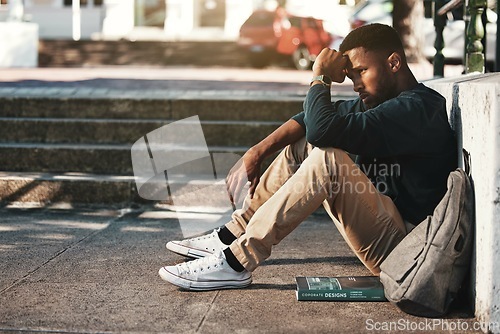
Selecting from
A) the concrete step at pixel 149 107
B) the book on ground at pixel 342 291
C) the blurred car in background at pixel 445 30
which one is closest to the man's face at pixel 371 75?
the book on ground at pixel 342 291

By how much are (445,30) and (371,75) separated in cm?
1261

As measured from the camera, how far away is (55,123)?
730cm

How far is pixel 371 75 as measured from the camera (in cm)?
404

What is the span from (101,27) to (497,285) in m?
27.2

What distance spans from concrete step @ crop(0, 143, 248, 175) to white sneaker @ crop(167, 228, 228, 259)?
220 centimetres

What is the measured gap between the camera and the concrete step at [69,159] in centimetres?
684

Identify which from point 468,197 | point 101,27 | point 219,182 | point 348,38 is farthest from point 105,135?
point 101,27

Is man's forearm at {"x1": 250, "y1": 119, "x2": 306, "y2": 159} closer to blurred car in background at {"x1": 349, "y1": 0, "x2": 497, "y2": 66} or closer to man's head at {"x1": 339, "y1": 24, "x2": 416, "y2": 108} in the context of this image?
man's head at {"x1": 339, "y1": 24, "x2": 416, "y2": 108}

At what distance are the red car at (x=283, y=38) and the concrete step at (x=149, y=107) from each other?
10.8 m

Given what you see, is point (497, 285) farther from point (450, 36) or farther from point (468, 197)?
point (450, 36)

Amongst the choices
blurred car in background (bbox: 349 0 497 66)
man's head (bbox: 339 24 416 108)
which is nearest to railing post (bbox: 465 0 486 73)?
man's head (bbox: 339 24 416 108)

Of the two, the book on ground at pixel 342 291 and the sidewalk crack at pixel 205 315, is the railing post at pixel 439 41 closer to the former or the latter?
the book on ground at pixel 342 291

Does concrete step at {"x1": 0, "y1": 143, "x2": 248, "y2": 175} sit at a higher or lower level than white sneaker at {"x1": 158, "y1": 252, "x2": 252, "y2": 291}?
lower

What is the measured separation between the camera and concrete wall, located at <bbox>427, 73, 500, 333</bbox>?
131 inches
